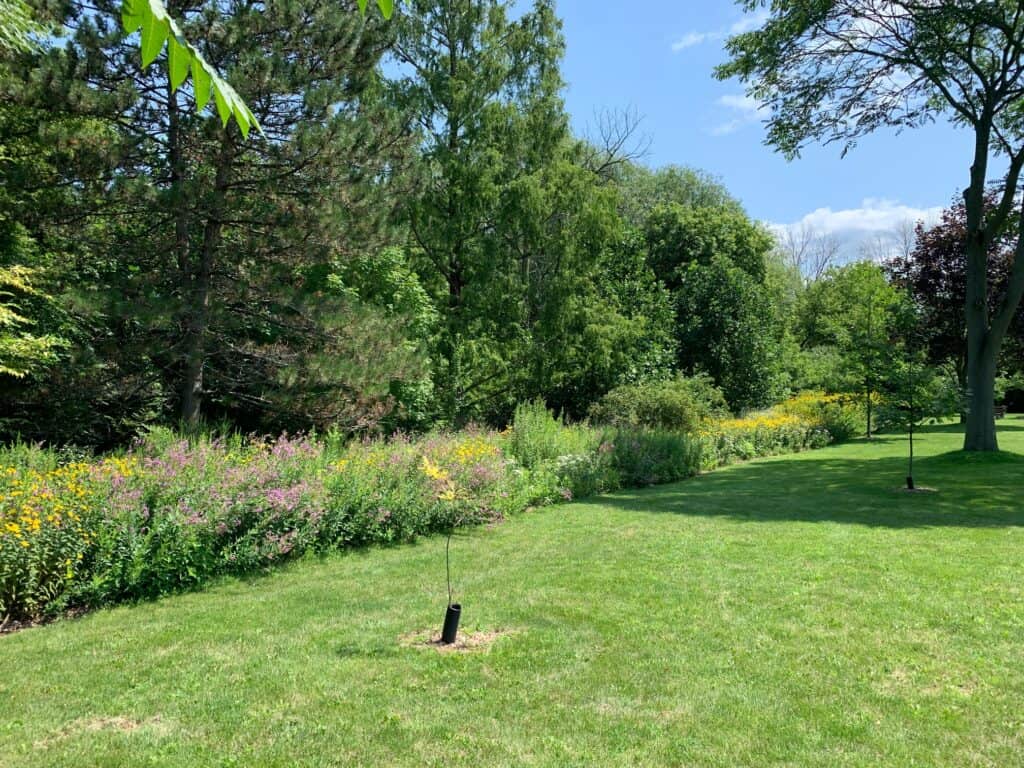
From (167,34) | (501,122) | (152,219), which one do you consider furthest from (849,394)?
(167,34)

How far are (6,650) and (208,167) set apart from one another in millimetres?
10094

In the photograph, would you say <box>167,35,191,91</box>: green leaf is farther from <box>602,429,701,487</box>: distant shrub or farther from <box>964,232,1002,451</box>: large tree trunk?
<box>964,232,1002,451</box>: large tree trunk

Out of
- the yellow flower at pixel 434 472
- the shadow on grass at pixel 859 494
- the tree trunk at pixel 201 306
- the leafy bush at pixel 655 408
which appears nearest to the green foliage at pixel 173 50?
the yellow flower at pixel 434 472

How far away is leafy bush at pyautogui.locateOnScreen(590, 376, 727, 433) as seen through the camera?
17000mm

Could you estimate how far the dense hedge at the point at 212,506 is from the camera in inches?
211

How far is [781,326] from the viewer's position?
3147 centimetres

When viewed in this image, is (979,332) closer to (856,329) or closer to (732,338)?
(856,329)

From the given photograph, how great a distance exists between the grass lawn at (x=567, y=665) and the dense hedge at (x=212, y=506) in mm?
362

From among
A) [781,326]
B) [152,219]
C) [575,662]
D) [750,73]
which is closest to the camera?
[575,662]

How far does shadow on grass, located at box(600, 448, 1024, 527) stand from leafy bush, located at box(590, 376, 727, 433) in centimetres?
207

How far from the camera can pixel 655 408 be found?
17.2m

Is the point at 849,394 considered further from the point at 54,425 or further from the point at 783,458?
the point at 54,425

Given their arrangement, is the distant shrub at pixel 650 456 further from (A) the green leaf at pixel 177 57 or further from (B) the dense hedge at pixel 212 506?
(A) the green leaf at pixel 177 57

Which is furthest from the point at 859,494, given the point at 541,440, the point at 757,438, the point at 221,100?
the point at 221,100
